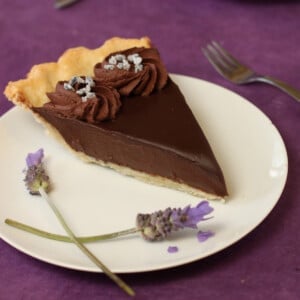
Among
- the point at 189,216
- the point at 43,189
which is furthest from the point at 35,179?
the point at 189,216

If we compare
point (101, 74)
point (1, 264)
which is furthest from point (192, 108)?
point (1, 264)

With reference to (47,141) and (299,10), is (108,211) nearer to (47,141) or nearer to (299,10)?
(47,141)

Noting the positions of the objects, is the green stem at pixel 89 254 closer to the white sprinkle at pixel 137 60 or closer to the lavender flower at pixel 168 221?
the lavender flower at pixel 168 221

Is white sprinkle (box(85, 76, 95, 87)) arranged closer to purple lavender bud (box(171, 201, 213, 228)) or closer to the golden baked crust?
the golden baked crust

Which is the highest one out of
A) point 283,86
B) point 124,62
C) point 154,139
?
point 124,62

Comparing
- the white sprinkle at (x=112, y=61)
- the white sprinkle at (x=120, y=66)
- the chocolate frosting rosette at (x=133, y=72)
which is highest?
the white sprinkle at (x=112, y=61)

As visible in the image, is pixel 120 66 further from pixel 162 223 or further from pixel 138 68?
pixel 162 223

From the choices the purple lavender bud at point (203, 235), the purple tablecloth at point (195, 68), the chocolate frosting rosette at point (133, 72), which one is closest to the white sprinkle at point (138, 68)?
the chocolate frosting rosette at point (133, 72)
